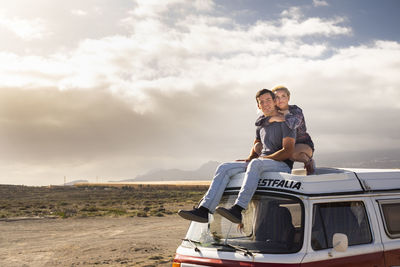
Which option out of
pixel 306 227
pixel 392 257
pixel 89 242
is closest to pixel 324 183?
pixel 306 227

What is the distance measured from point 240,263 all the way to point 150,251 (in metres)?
12.1

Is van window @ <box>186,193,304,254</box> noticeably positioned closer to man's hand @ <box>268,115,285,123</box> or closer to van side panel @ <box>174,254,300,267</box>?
van side panel @ <box>174,254,300,267</box>

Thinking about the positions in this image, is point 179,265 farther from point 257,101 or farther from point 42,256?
point 42,256

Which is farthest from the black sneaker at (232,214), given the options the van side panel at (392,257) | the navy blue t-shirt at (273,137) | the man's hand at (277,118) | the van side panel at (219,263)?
the van side panel at (392,257)

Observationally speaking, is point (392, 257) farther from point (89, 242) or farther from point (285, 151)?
point (89, 242)

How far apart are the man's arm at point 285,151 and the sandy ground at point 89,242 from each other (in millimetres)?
8959

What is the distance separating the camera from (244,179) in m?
5.01

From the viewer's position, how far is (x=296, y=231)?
4.73 meters

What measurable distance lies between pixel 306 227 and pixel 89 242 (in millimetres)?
15795

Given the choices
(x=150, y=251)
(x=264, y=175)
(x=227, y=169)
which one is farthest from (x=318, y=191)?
(x=150, y=251)

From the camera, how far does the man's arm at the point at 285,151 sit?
18.5 feet

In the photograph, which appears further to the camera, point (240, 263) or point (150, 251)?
point (150, 251)

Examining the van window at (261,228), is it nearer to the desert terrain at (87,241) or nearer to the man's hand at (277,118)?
the man's hand at (277,118)

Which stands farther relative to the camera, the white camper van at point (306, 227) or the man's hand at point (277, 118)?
the man's hand at point (277, 118)
